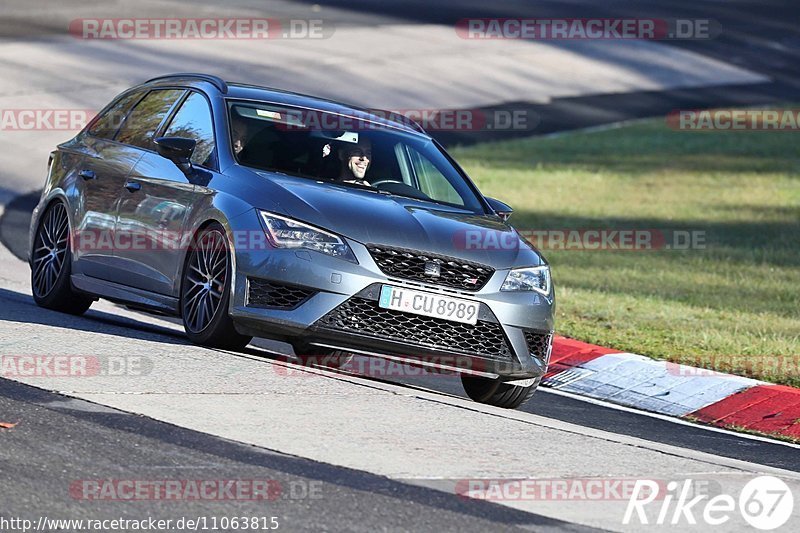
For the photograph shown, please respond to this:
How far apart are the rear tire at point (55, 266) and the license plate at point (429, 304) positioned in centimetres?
285

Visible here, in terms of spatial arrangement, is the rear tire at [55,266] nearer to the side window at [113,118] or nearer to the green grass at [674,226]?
the side window at [113,118]

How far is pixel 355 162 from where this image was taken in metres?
9.87

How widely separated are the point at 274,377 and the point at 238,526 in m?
2.74

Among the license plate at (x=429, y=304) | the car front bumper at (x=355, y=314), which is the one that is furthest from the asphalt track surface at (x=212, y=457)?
the license plate at (x=429, y=304)

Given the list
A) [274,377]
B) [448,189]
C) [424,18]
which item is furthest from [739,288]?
[424,18]

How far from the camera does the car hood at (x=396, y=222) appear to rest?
8.83 meters

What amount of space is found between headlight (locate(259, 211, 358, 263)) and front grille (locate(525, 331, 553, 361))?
121cm

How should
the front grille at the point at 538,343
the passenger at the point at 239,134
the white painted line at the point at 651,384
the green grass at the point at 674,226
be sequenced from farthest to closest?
1. the green grass at the point at 674,226
2. the white painted line at the point at 651,384
3. the passenger at the point at 239,134
4. the front grille at the point at 538,343

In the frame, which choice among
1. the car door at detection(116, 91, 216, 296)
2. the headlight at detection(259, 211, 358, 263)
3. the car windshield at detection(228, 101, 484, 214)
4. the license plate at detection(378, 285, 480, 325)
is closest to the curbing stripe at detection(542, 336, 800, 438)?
the car windshield at detection(228, 101, 484, 214)

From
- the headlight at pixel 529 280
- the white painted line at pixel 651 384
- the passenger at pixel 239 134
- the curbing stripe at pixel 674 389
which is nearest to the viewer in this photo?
the headlight at pixel 529 280

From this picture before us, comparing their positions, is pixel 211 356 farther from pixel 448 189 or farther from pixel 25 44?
pixel 25 44

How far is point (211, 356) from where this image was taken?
8.91m

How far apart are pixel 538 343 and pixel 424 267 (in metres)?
0.94

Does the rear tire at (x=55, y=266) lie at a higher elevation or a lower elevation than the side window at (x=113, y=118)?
lower
